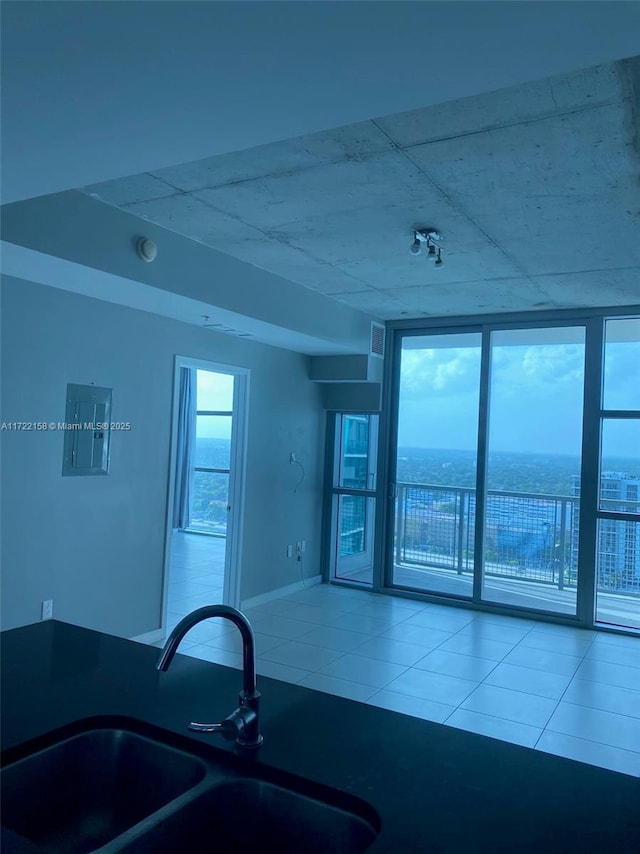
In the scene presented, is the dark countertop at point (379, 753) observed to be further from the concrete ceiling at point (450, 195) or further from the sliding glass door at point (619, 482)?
the sliding glass door at point (619, 482)

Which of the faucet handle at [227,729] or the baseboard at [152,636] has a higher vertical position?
the faucet handle at [227,729]

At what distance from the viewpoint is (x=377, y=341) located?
6.15m

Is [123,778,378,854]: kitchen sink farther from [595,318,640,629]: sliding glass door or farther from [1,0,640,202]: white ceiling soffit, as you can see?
[595,318,640,629]: sliding glass door

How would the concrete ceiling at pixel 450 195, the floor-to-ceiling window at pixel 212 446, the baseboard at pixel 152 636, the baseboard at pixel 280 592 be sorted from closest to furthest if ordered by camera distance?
the concrete ceiling at pixel 450 195
the baseboard at pixel 152 636
the baseboard at pixel 280 592
the floor-to-ceiling window at pixel 212 446

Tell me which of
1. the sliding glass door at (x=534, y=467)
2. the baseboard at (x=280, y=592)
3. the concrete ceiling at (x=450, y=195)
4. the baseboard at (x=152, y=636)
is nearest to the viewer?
the concrete ceiling at (x=450, y=195)

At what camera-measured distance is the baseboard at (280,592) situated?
5.59m

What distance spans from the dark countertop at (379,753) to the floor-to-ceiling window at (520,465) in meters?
4.38

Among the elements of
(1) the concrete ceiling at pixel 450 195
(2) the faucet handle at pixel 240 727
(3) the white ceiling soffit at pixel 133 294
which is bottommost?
(2) the faucet handle at pixel 240 727

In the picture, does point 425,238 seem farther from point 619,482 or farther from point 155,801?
point 155,801

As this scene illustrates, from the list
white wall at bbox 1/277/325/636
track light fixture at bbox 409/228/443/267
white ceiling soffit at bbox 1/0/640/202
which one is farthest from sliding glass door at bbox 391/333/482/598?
white ceiling soffit at bbox 1/0/640/202

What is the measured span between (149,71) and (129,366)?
9.38 feet

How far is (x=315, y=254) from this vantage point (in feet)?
13.5

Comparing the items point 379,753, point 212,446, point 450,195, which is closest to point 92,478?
point 450,195

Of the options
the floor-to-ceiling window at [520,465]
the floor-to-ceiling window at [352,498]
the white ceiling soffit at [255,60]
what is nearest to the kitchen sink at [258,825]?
the white ceiling soffit at [255,60]
